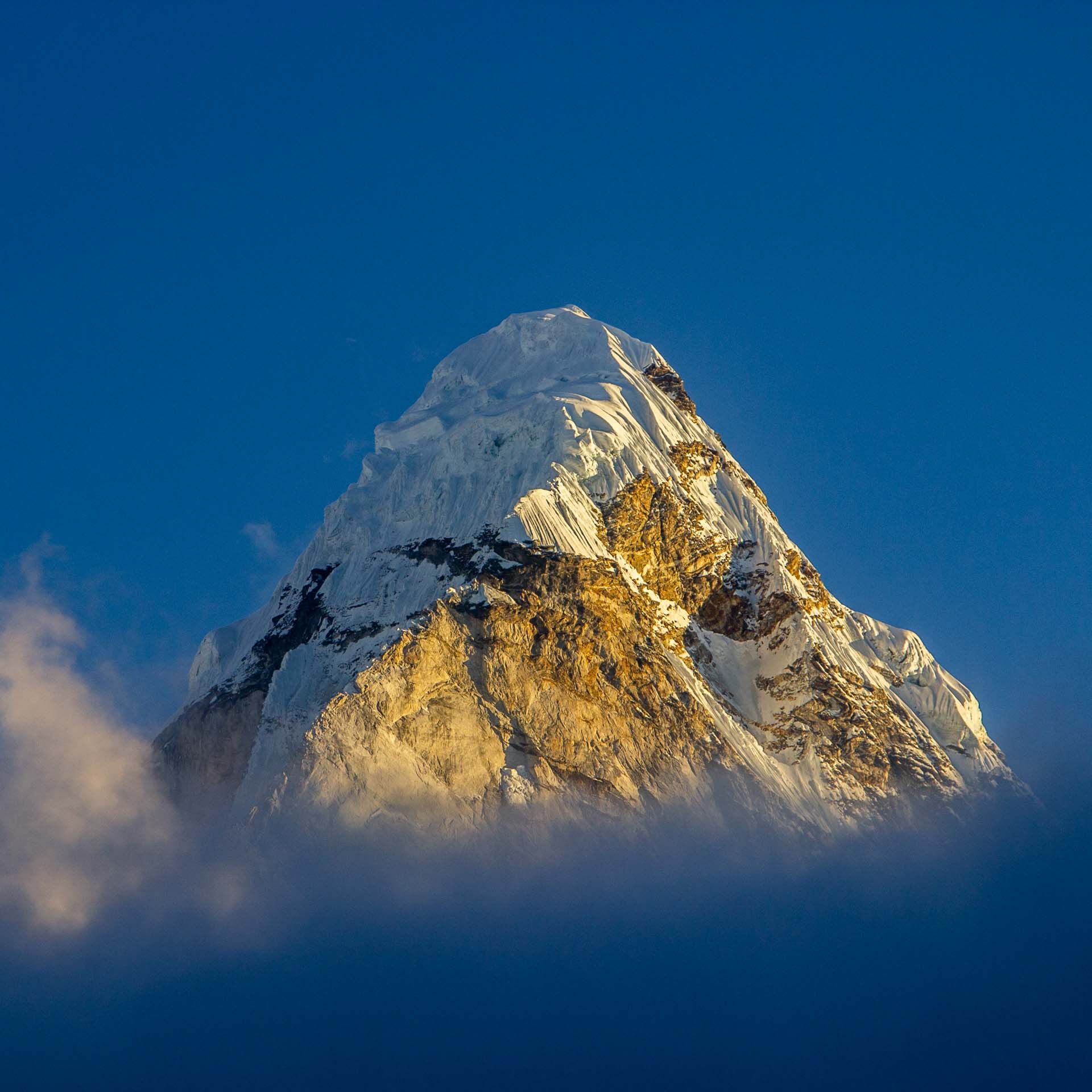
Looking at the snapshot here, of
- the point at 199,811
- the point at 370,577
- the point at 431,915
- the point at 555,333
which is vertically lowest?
the point at 431,915

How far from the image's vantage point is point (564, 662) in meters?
118

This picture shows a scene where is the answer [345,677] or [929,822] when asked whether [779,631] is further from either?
[345,677]

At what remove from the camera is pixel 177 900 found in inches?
4318

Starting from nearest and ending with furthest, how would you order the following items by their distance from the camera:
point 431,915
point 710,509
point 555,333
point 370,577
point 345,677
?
point 431,915 < point 345,677 < point 370,577 < point 710,509 < point 555,333

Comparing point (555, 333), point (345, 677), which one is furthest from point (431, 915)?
point (555, 333)

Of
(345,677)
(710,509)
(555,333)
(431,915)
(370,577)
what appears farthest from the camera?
(555,333)

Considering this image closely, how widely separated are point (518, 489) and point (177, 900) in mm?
34626

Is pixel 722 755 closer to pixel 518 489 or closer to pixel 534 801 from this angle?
pixel 534 801

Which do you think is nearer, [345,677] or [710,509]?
[345,677]

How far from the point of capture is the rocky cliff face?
370 ft

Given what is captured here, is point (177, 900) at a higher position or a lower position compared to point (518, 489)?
lower

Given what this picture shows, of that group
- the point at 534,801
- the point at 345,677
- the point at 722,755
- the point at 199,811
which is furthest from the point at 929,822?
the point at 199,811

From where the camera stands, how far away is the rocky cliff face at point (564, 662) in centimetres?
11262

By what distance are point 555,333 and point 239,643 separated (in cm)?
3682
